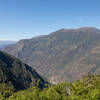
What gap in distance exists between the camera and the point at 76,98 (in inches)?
756

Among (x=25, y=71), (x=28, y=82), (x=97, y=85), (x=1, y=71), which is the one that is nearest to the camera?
(x=97, y=85)

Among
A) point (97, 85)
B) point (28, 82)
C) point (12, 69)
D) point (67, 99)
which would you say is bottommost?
point (28, 82)

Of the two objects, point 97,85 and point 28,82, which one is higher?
point 97,85

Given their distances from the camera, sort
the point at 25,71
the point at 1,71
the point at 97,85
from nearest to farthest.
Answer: the point at 97,85 < the point at 1,71 < the point at 25,71

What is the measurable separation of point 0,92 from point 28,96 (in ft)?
21.2

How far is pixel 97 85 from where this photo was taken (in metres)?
22.4

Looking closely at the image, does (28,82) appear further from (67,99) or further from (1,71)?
(67,99)

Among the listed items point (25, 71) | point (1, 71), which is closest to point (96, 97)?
point (1, 71)

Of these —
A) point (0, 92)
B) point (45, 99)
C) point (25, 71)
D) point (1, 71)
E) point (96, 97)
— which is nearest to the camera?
point (96, 97)

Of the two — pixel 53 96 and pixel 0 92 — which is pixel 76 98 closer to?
pixel 53 96

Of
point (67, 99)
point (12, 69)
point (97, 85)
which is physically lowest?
point (12, 69)

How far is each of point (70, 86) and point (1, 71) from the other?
136111 mm

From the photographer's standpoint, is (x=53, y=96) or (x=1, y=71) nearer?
(x=53, y=96)

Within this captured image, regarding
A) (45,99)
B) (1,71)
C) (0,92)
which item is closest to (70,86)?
(45,99)
